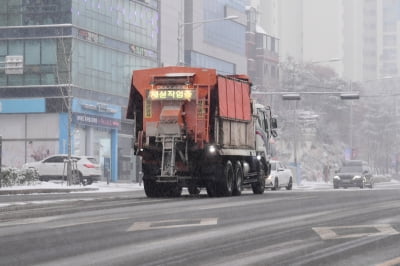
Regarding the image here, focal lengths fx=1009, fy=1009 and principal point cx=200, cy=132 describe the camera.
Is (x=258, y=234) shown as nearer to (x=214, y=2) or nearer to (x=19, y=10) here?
(x=19, y=10)

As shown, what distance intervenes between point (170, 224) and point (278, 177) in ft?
106

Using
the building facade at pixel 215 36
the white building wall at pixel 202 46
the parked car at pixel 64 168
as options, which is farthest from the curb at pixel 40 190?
the white building wall at pixel 202 46

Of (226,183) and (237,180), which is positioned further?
(237,180)

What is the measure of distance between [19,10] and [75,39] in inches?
166

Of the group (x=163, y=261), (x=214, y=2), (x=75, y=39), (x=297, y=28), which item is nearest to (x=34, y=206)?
(x=163, y=261)

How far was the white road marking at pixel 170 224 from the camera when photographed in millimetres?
14408

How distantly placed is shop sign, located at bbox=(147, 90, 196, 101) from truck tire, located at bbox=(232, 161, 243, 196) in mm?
3172

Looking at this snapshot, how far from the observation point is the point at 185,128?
2695cm

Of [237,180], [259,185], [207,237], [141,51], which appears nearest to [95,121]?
[141,51]

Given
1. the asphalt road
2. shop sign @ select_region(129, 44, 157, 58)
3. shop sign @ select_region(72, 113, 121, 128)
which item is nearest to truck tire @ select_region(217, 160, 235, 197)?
the asphalt road

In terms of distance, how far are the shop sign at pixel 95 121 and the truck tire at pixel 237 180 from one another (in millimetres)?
37510

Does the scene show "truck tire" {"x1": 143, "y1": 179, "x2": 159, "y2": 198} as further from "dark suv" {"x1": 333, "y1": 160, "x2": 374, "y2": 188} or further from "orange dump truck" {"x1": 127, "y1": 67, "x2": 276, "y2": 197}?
"dark suv" {"x1": 333, "y1": 160, "x2": 374, "y2": 188}

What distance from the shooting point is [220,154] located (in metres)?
27.6

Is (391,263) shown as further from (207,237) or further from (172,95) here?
(172,95)
